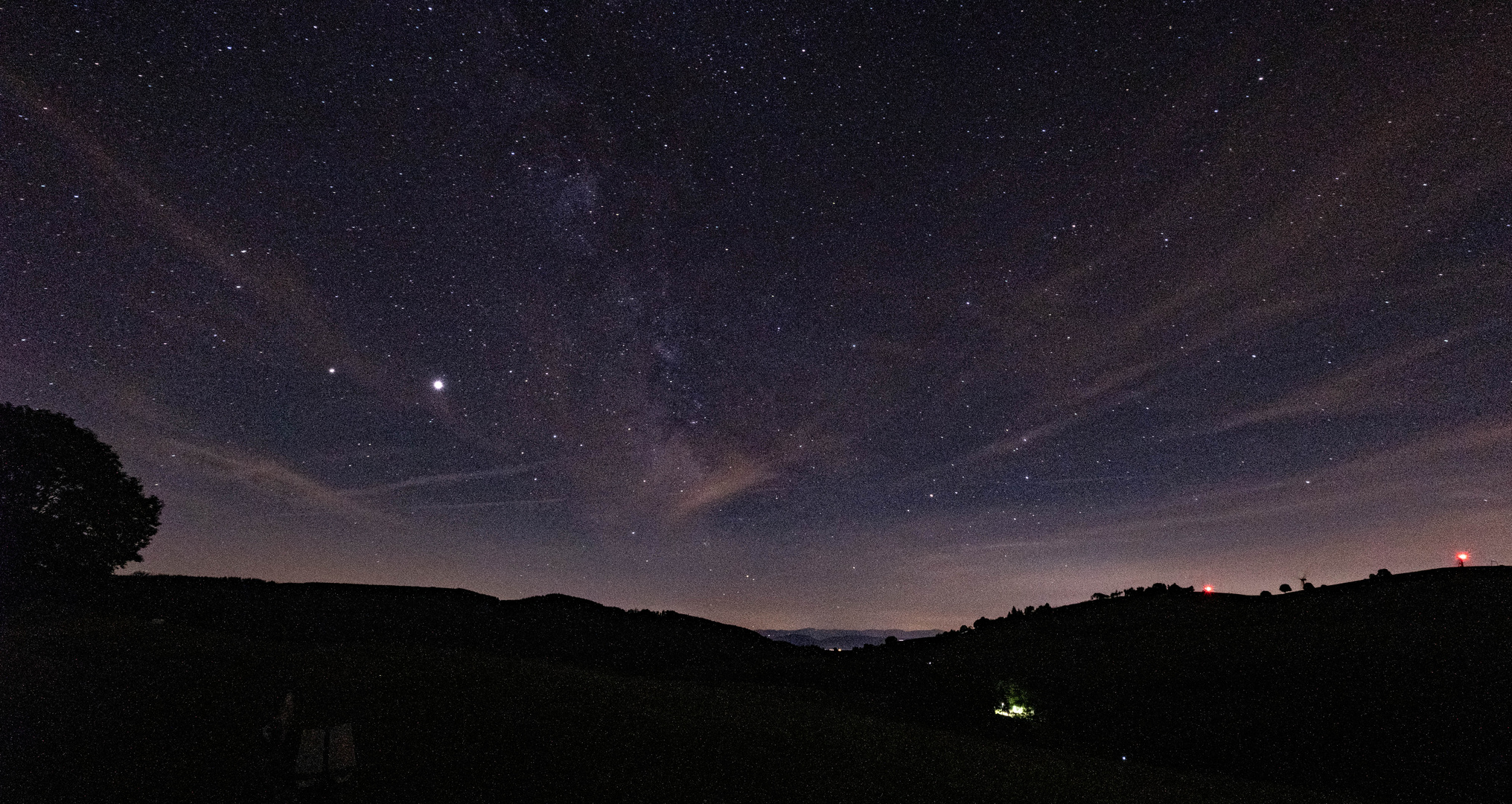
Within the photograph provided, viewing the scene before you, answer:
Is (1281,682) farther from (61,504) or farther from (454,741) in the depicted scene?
(61,504)

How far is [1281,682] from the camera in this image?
18391mm

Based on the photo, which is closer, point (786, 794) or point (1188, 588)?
point (786, 794)

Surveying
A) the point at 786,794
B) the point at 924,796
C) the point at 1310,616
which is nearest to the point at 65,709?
the point at 786,794

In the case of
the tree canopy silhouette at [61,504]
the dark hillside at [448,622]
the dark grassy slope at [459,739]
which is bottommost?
the dark grassy slope at [459,739]

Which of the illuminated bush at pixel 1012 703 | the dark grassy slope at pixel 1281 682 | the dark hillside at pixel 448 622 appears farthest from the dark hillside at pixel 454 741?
the dark hillside at pixel 448 622

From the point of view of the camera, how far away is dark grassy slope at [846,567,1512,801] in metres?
15.1

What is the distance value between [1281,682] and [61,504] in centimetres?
4591

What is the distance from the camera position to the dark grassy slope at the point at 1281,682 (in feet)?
49.5

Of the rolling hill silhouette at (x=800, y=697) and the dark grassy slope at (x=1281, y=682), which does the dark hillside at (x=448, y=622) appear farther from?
the dark grassy slope at (x=1281, y=682)

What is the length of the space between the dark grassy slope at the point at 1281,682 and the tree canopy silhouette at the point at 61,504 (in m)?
33.0

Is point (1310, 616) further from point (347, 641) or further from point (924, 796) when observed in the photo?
point (347, 641)

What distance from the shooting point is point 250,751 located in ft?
36.0

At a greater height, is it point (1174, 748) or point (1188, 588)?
point (1188, 588)

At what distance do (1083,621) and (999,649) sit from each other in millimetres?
4331
